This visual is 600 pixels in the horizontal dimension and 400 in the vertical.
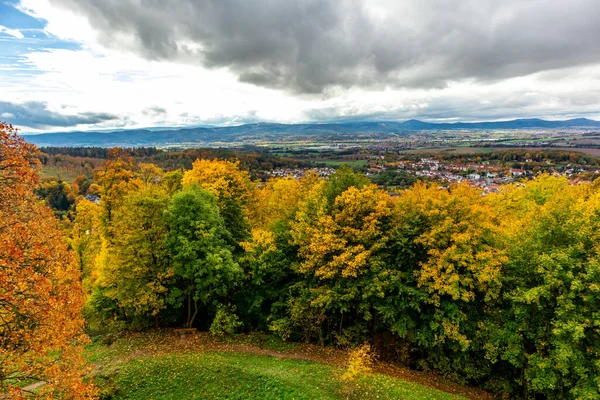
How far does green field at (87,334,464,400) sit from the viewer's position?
63.3 feet

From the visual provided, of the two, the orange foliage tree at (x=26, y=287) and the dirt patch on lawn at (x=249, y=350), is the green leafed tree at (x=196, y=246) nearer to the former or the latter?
the dirt patch on lawn at (x=249, y=350)

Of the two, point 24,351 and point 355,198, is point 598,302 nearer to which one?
point 355,198

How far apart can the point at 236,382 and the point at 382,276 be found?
43.0 feet

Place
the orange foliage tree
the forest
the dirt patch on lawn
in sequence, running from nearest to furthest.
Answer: the orange foliage tree
the forest
the dirt patch on lawn

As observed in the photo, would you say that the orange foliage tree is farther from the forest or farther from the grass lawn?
the grass lawn

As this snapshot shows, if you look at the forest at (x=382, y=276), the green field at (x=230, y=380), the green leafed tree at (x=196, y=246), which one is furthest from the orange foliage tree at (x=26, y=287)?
the green leafed tree at (x=196, y=246)

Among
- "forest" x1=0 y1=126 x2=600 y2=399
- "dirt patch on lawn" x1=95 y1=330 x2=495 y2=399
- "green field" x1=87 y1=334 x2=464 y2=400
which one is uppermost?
"forest" x1=0 y1=126 x2=600 y2=399

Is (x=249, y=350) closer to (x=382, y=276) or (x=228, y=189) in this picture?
(x=382, y=276)

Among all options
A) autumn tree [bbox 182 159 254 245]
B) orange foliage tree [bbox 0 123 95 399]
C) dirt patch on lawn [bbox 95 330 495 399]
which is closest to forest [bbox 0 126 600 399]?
autumn tree [bbox 182 159 254 245]

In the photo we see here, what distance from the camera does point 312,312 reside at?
27.7 metres

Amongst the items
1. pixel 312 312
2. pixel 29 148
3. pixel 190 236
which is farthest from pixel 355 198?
pixel 29 148

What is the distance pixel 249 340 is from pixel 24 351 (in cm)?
1778

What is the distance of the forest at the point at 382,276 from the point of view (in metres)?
20.8

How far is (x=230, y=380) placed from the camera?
805 inches
